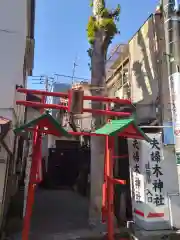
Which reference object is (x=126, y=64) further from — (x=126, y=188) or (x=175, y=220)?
(x=175, y=220)

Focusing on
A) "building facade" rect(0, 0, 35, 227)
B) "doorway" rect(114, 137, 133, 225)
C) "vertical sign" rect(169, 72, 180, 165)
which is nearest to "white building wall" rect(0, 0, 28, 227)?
"building facade" rect(0, 0, 35, 227)

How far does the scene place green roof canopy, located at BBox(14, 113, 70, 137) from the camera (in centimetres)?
589

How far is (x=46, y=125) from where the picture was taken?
20.1ft

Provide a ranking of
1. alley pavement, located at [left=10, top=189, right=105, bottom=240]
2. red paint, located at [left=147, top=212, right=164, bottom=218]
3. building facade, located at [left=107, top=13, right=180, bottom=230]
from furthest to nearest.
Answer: building facade, located at [left=107, top=13, right=180, bottom=230] < red paint, located at [left=147, top=212, right=164, bottom=218] < alley pavement, located at [left=10, top=189, right=105, bottom=240]

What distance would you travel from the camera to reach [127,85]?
1305 cm

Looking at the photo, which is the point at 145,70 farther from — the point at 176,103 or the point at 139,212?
the point at 139,212

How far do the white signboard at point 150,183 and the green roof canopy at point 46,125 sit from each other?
11.8ft

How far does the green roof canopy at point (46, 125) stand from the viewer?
589 cm

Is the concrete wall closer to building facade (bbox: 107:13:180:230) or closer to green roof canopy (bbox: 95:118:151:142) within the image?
building facade (bbox: 107:13:180:230)

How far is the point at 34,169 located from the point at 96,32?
265 inches

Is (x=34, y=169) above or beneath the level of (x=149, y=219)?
above

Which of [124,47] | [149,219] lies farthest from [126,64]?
[149,219]

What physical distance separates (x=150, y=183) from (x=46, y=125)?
4430 millimetres

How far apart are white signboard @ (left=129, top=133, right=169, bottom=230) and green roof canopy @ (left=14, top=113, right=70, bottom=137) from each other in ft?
11.8
